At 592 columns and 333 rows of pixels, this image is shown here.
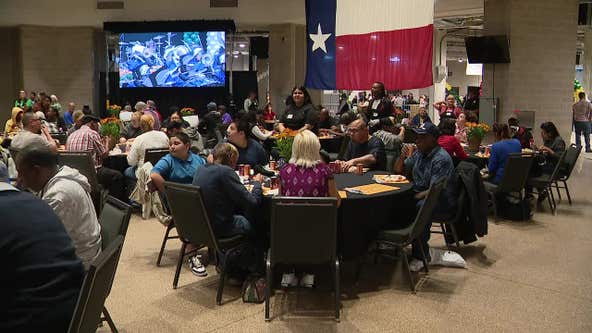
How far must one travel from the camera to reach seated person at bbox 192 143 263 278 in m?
3.94

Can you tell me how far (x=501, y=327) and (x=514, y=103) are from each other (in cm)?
843

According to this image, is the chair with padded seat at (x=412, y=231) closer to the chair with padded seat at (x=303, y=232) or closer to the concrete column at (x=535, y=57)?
the chair with padded seat at (x=303, y=232)

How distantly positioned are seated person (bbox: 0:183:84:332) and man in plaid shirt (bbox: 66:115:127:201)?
4513 millimetres

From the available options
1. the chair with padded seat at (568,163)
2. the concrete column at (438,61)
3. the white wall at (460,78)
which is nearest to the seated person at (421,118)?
the chair with padded seat at (568,163)

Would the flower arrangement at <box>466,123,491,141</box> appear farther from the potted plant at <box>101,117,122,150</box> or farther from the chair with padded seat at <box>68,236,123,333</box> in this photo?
the chair with padded seat at <box>68,236,123,333</box>

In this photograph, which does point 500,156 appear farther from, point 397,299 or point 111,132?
point 111,132

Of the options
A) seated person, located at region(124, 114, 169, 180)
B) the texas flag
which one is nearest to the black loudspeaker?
the texas flag

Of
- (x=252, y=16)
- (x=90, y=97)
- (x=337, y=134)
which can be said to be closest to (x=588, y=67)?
(x=252, y=16)

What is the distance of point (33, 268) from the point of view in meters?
1.86

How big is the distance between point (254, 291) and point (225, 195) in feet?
2.42

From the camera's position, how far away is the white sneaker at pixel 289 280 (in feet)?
14.0

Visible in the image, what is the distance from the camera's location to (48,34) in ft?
53.9

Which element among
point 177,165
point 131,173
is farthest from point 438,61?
point 177,165

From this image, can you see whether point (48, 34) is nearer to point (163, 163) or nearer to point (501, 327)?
point (163, 163)
